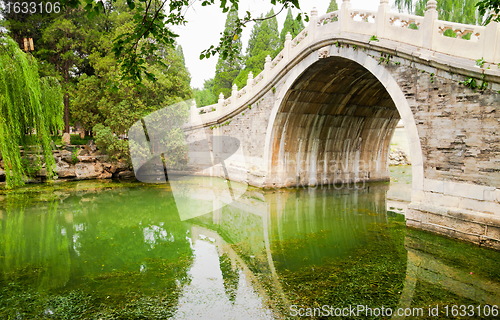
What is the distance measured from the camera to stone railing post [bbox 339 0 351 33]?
929cm

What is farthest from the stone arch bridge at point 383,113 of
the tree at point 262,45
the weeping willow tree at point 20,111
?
the tree at point 262,45

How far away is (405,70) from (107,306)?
742 centimetres

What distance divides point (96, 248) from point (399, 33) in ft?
26.1

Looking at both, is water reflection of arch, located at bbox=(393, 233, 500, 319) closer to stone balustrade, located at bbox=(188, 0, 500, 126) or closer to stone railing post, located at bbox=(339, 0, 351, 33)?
stone balustrade, located at bbox=(188, 0, 500, 126)

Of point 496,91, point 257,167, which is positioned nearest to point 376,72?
point 496,91

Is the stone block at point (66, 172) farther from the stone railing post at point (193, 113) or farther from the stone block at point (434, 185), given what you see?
the stone block at point (434, 185)

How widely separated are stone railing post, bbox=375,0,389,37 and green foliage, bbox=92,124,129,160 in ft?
35.9

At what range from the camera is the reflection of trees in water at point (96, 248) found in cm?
501

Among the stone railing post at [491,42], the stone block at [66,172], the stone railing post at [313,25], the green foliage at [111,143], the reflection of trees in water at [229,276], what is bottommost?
the reflection of trees in water at [229,276]

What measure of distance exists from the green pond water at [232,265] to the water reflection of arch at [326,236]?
3 cm

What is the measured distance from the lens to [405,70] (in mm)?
7949

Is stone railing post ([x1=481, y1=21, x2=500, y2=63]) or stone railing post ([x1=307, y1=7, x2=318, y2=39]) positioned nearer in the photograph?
stone railing post ([x1=481, y1=21, x2=500, y2=63])

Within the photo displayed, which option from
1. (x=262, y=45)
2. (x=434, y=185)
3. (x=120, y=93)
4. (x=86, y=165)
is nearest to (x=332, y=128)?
(x=434, y=185)

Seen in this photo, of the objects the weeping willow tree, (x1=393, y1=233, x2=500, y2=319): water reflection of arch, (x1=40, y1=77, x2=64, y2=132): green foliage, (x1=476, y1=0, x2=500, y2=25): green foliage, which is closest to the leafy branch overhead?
(x1=476, y1=0, x2=500, y2=25): green foliage
